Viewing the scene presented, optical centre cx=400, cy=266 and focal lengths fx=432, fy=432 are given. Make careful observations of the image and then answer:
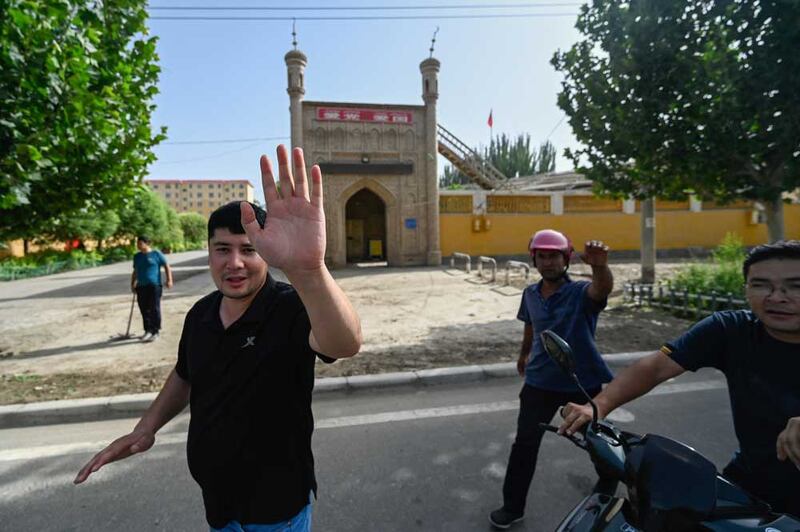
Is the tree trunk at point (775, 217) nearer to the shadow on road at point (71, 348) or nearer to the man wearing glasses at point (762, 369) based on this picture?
the man wearing glasses at point (762, 369)

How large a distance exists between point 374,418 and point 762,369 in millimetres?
2986

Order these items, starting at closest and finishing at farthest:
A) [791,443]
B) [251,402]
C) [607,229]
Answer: [791,443] < [251,402] < [607,229]

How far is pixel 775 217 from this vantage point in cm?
658

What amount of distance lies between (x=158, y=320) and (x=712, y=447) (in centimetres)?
728

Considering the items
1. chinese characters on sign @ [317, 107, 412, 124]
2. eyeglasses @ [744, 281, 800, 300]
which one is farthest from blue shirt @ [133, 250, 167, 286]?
chinese characters on sign @ [317, 107, 412, 124]

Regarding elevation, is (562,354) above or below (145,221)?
below

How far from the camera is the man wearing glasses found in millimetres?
1472

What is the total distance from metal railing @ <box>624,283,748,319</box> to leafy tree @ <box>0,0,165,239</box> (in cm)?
879

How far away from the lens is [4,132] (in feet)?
13.9

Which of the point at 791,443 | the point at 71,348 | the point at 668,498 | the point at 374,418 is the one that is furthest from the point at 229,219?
the point at 71,348

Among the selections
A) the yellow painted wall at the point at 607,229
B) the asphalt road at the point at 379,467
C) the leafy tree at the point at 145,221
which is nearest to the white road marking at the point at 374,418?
the asphalt road at the point at 379,467

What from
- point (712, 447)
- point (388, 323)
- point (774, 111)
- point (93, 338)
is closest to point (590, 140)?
point (774, 111)

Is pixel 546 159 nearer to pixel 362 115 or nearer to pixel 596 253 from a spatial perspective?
pixel 362 115

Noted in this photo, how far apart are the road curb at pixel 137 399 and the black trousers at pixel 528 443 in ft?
7.78
